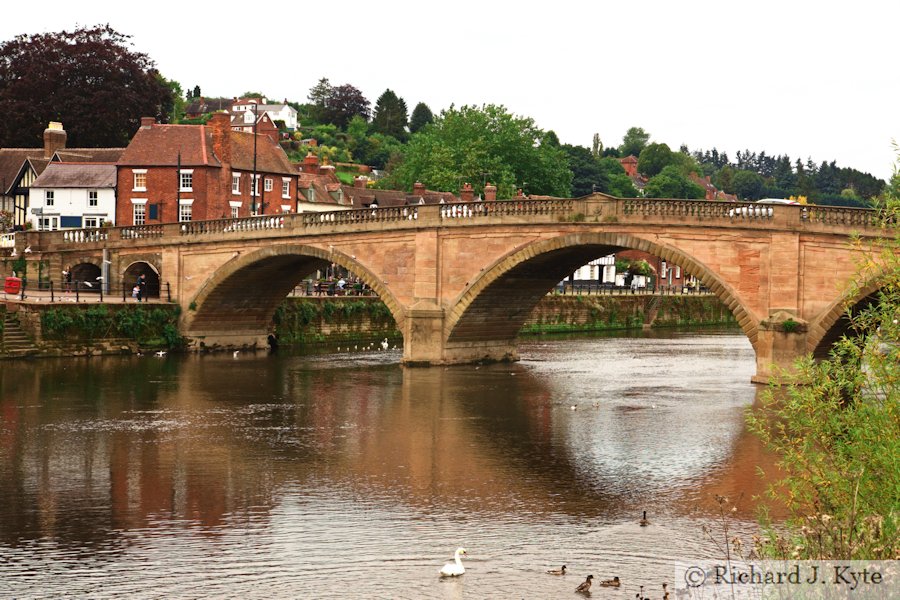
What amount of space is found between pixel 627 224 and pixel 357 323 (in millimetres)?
23557

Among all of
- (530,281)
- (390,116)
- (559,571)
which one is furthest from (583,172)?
(559,571)

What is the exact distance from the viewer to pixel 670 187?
6398 inches

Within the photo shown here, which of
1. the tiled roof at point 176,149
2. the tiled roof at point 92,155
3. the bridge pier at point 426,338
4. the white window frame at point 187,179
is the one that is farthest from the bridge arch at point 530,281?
the tiled roof at point 92,155

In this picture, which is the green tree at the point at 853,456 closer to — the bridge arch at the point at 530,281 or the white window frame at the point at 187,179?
the bridge arch at the point at 530,281

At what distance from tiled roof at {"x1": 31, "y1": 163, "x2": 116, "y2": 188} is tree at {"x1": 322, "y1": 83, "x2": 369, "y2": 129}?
108 metres

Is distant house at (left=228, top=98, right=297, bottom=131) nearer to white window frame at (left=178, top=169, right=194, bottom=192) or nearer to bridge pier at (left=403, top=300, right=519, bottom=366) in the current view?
white window frame at (left=178, top=169, right=194, bottom=192)

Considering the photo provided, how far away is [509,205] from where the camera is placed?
1864 inches

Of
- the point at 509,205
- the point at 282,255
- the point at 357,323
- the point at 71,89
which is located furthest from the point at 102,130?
the point at 509,205

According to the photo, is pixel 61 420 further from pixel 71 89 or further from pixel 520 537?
pixel 71 89

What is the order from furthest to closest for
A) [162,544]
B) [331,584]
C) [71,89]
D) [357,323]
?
[71,89] < [357,323] < [162,544] < [331,584]

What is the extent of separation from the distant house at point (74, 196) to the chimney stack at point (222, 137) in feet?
22.2

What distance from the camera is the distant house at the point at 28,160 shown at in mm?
77812

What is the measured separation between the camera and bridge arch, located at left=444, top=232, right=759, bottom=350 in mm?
42625

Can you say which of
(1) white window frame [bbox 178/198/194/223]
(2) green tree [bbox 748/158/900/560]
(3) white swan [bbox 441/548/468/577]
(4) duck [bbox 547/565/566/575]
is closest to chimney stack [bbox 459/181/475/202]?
(1) white window frame [bbox 178/198/194/223]
